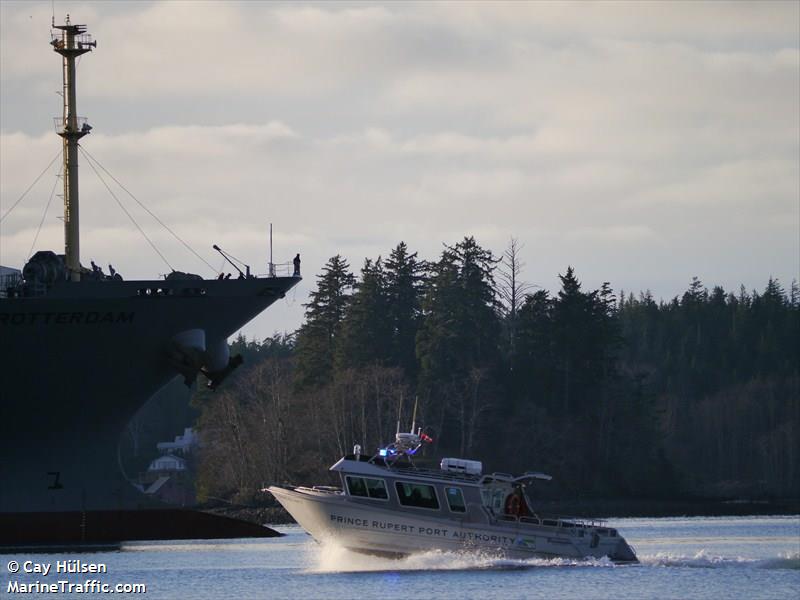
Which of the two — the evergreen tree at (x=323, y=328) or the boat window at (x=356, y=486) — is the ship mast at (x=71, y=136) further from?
the evergreen tree at (x=323, y=328)

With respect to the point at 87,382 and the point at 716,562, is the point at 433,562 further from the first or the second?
the point at 87,382

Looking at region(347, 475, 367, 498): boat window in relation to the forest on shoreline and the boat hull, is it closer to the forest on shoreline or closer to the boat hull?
the boat hull

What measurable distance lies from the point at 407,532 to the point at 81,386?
12.7 m

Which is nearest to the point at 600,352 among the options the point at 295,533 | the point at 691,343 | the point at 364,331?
the point at 364,331

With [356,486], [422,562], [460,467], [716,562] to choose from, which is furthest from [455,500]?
[716,562]

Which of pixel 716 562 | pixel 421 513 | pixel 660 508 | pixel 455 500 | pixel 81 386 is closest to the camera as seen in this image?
pixel 81 386

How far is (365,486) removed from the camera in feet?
180

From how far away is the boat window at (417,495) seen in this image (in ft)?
179

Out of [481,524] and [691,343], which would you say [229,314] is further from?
[691,343]

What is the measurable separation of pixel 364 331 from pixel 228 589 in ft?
262

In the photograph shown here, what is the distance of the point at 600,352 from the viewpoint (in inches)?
5128

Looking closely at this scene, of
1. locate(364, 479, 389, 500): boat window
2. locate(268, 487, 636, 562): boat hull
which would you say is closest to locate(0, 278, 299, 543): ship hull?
locate(268, 487, 636, 562): boat hull

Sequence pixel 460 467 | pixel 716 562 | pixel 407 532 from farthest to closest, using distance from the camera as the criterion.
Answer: pixel 716 562
pixel 460 467
pixel 407 532

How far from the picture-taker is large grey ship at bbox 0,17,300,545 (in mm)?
45750
